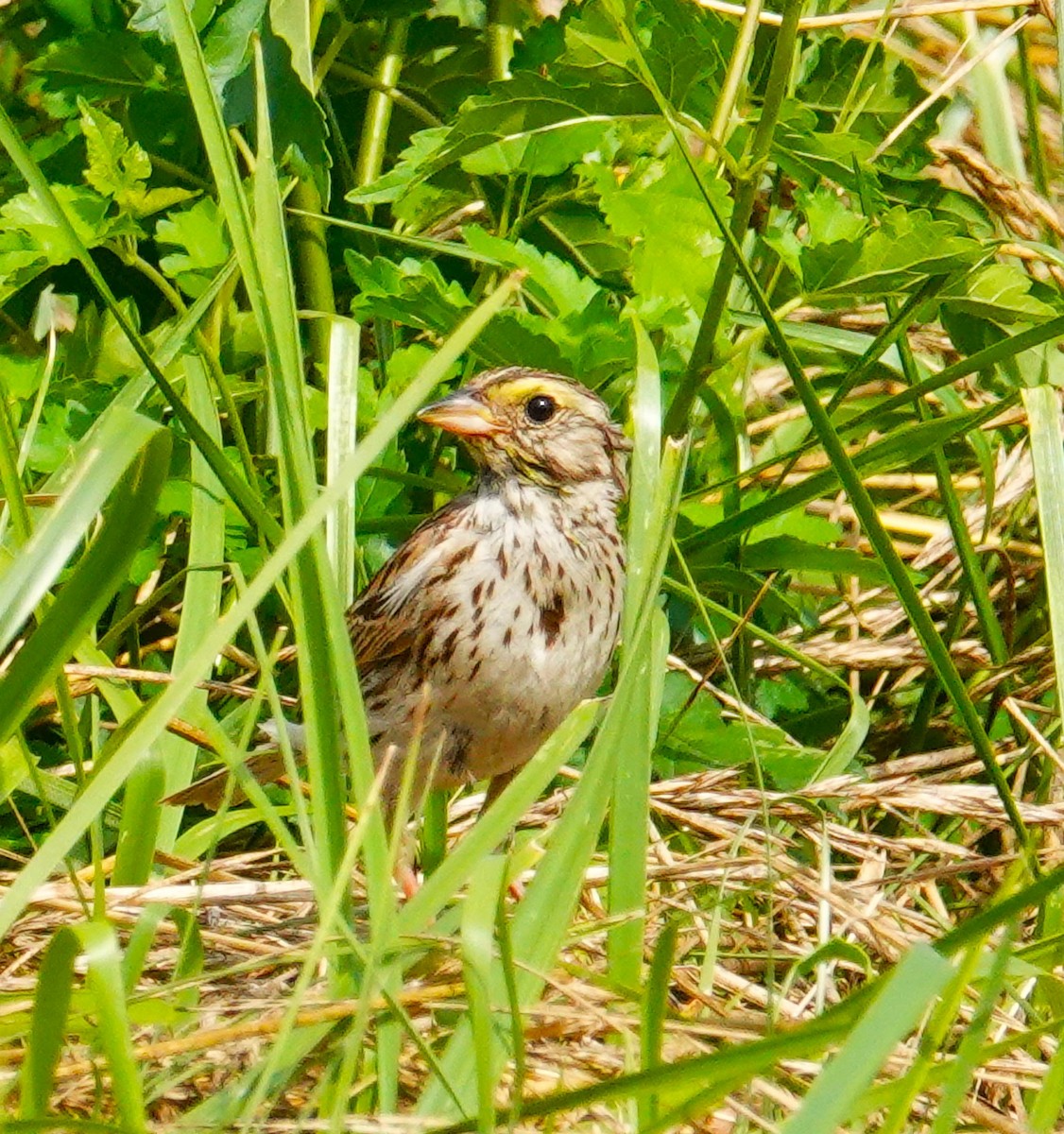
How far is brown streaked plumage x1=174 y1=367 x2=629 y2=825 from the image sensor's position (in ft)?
9.93

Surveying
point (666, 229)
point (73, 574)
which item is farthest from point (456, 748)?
point (73, 574)

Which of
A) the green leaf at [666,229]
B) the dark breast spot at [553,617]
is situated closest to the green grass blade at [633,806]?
the dark breast spot at [553,617]

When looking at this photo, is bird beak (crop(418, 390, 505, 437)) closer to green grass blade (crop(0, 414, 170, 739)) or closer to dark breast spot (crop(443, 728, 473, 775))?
dark breast spot (crop(443, 728, 473, 775))

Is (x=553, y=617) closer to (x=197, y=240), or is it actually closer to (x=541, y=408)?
(x=541, y=408)

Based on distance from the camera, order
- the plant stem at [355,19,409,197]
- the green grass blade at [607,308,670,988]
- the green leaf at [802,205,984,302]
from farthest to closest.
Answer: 1. the plant stem at [355,19,409,197]
2. the green leaf at [802,205,984,302]
3. the green grass blade at [607,308,670,988]

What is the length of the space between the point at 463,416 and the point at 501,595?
29 cm

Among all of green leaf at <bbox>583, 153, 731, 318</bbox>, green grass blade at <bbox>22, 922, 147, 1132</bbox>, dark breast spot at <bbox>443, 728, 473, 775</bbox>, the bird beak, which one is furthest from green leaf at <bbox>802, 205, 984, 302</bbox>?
green grass blade at <bbox>22, 922, 147, 1132</bbox>

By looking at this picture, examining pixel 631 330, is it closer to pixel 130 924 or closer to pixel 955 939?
pixel 130 924

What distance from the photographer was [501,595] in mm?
3057

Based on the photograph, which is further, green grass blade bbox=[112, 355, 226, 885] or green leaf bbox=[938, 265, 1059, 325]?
green leaf bbox=[938, 265, 1059, 325]

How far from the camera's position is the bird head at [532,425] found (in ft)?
10.2

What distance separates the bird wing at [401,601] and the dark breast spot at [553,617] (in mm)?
171

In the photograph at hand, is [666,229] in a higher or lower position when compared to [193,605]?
higher

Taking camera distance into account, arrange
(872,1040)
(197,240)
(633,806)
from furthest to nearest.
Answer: (197,240), (633,806), (872,1040)
